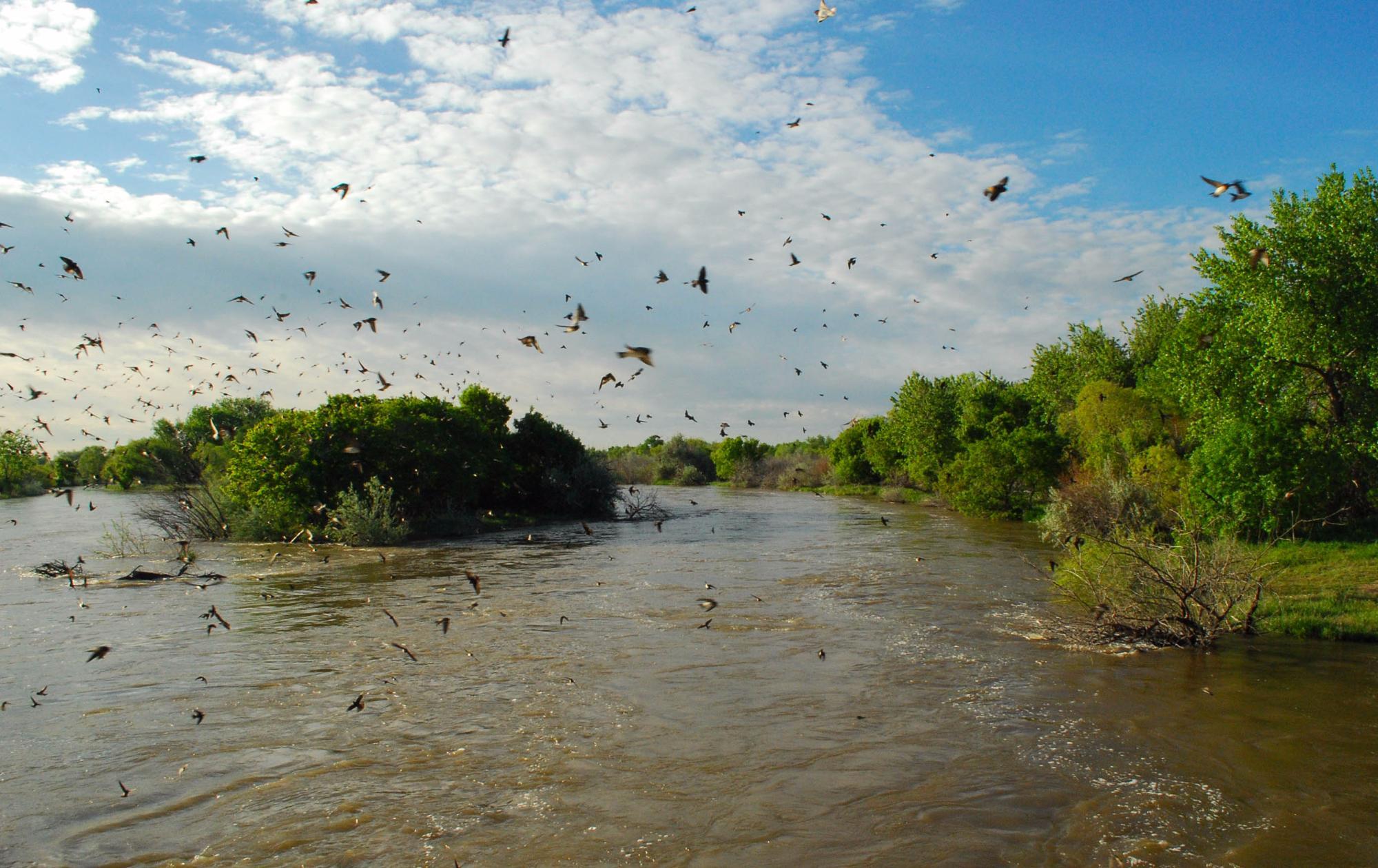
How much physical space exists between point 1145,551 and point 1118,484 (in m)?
12.2

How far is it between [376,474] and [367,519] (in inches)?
135

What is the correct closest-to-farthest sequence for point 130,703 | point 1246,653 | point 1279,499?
point 130,703 < point 1246,653 < point 1279,499

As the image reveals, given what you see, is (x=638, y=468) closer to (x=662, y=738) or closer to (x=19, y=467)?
(x=19, y=467)

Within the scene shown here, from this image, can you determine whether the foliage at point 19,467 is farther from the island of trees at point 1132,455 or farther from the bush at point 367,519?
the bush at point 367,519

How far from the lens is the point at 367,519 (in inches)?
1054

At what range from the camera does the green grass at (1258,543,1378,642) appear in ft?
43.0

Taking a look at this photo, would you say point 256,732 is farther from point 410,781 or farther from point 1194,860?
point 1194,860

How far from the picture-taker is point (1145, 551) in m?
12.6

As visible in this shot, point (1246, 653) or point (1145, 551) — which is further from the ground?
point (1145, 551)

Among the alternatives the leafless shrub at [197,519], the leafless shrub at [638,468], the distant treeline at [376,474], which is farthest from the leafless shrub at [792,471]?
the leafless shrub at [197,519]

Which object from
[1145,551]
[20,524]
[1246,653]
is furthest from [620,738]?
[20,524]

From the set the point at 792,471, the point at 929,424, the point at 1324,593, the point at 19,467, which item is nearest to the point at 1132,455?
the point at 1324,593

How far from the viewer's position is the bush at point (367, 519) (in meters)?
26.6

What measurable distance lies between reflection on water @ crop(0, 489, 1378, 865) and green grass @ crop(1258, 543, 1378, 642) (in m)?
0.72
